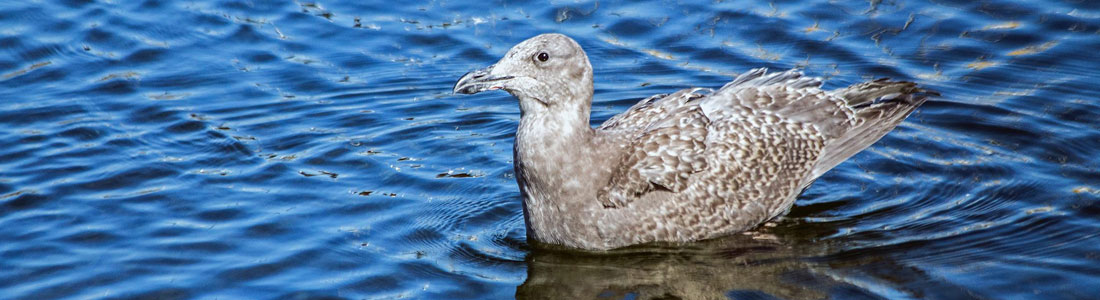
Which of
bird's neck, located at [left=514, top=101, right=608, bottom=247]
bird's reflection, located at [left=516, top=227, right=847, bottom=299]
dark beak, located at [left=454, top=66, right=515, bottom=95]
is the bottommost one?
bird's reflection, located at [left=516, top=227, right=847, bottom=299]

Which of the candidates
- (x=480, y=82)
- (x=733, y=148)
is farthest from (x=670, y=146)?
(x=480, y=82)

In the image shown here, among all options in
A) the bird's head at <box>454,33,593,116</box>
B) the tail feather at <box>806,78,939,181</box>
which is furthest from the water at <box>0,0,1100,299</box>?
the bird's head at <box>454,33,593,116</box>

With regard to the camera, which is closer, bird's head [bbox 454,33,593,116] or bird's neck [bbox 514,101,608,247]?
bird's head [bbox 454,33,593,116]

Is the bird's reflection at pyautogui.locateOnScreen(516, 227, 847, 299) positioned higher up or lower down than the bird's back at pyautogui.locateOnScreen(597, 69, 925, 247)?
lower down

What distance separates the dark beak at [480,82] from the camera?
7.17 metres

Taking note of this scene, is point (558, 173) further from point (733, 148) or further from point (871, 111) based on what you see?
point (871, 111)

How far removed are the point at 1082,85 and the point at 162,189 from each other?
21.8 ft

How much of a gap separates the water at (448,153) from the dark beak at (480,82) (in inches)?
40.1

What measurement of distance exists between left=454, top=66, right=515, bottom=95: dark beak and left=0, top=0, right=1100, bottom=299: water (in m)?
1.02

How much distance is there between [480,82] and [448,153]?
7.31 ft

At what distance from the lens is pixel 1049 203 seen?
7.91 meters

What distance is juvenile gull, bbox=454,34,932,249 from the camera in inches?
289

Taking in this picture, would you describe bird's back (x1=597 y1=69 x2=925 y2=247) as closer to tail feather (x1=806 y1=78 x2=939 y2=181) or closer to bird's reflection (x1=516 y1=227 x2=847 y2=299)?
tail feather (x1=806 y1=78 x2=939 y2=181)

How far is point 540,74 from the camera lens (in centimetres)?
721
